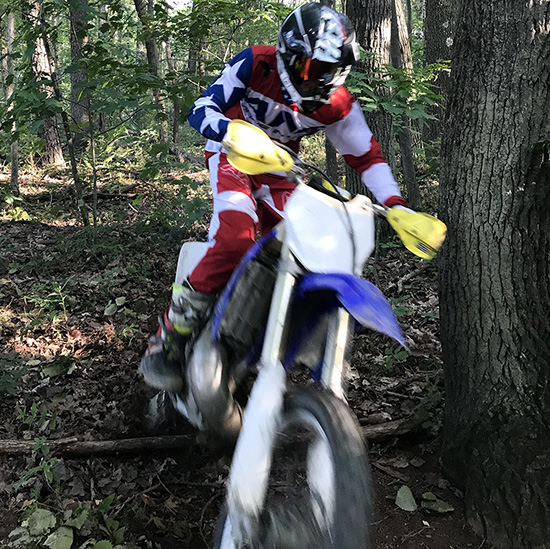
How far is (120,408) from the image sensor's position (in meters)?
3.29

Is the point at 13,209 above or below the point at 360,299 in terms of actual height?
below

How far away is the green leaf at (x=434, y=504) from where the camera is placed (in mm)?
2549

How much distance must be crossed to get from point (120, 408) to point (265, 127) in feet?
6.63

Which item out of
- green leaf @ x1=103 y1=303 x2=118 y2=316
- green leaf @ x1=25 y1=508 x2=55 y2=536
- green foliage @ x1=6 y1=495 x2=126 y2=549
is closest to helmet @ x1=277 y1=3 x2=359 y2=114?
green foliage @ x1=6 y1=495 x2=126 y2=549

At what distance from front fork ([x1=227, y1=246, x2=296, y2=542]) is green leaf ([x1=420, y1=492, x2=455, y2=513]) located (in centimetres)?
129

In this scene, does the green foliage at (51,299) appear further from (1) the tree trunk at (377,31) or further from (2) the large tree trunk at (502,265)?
(1) the tree trunk at (377,31)

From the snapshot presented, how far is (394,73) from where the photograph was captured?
4.42 meters

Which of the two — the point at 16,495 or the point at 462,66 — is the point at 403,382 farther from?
the point at 16,495

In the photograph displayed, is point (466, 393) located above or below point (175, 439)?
above

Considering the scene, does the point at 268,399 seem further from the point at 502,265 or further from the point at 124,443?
the point at 124,443

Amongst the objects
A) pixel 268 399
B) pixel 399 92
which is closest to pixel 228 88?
pixel 268 399

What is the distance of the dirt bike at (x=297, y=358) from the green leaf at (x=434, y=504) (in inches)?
34.4

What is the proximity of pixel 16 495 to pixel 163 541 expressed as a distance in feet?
2.69

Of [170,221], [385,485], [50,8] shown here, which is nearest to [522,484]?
[385,485]
